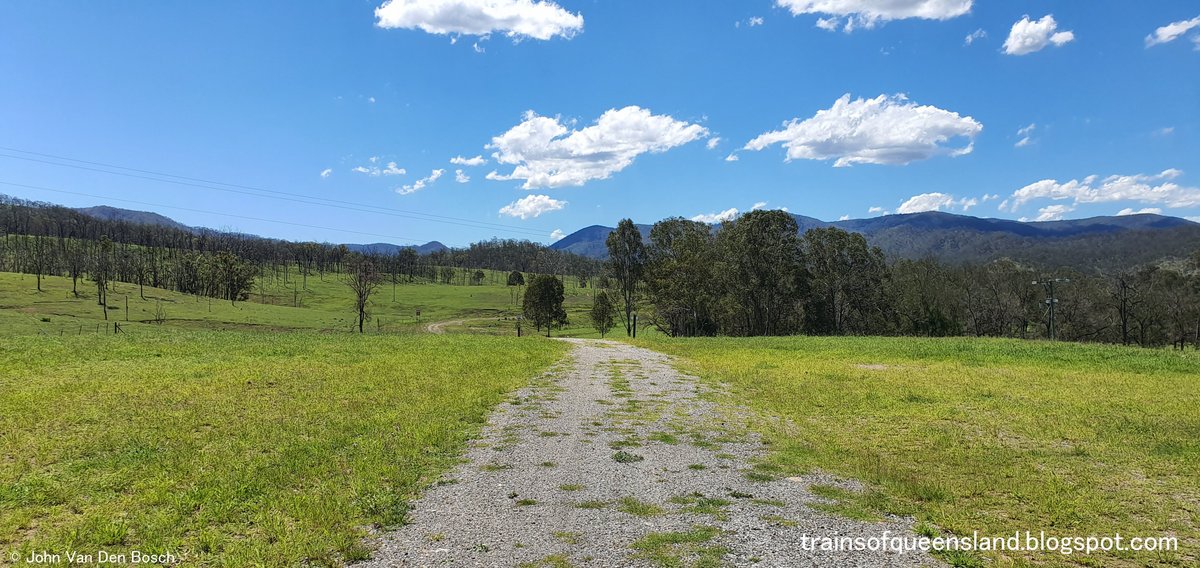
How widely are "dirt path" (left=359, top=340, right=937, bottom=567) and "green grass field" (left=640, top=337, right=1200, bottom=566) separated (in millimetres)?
914

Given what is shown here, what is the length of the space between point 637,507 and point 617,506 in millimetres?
268

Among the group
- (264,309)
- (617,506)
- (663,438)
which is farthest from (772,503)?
(264,309)

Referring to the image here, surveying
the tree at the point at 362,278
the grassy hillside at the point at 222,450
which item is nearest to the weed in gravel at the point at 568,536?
the grassy hillside at the point at 222,450

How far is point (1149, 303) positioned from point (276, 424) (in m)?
94.0

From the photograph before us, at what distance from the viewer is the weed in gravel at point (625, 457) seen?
32.0 feet

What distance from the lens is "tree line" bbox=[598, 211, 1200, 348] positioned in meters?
63.4

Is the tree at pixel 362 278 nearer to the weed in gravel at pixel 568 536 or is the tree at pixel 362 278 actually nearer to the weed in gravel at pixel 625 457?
Answer: the weed in gravel at pixel 625 457

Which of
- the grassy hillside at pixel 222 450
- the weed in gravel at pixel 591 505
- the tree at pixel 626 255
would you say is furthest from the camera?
the tree at pixel 626 255

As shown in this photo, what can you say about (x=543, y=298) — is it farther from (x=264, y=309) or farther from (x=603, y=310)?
(x=264, y=309)

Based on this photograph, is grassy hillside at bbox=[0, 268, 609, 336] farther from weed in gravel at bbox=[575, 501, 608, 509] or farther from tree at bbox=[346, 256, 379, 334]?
weed in gravel at bbox=[575, 501, 608, 509]

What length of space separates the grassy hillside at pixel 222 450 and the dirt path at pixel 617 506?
0.75 m

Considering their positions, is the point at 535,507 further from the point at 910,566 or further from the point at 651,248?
the point at 651,248

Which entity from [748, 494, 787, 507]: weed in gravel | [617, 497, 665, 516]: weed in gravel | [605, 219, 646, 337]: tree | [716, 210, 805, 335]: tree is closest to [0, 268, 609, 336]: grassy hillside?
[605, 219, 646, 337]: tree

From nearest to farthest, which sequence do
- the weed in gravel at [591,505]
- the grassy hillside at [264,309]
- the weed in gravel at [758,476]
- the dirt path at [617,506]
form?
1. the dirt path at [617,506]
2. the weed in gravel at [591,505]
3. the weed in gravel at [758,476]
4. the grassy hillside at [264,309]
